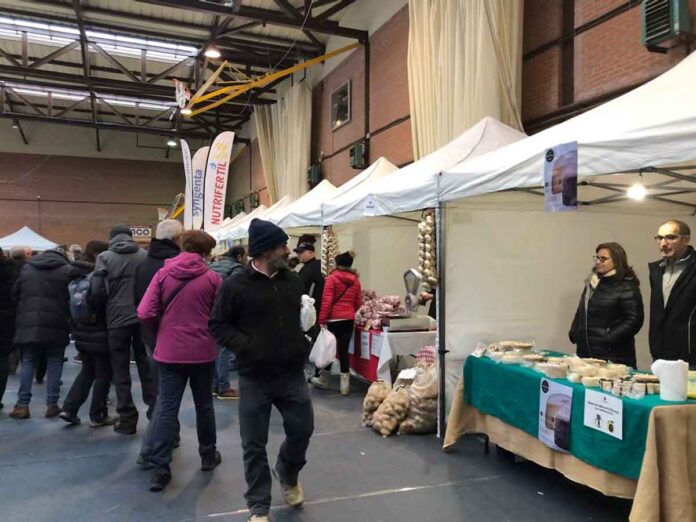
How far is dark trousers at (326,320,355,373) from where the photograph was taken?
5750 millimetres

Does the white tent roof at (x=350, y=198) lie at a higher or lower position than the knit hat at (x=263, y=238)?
higher

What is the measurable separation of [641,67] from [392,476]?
400cm

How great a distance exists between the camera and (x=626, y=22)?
500 cm

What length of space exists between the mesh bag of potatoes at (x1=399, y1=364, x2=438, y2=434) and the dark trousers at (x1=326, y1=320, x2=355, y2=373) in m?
1.49

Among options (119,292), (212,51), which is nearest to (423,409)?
(119,292)

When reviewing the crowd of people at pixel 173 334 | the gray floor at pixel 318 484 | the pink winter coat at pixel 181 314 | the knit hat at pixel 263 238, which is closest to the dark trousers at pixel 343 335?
the crowd of people at pixel 173 334

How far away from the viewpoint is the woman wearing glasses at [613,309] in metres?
3.59

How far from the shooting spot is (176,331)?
3211 millimetres

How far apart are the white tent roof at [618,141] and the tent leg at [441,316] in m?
0.31

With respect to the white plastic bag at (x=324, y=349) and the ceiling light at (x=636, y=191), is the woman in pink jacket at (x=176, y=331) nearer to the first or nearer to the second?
the white plastic bag at (x=324, y=349)

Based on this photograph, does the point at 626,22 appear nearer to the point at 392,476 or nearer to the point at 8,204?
the point at 392,476

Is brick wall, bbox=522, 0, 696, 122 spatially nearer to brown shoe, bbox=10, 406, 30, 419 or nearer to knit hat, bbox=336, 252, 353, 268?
knit hat, bbox=336, 252, 353, 268

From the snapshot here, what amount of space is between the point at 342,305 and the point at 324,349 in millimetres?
476

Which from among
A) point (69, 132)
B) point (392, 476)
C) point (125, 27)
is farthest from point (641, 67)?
point (69, 132)
